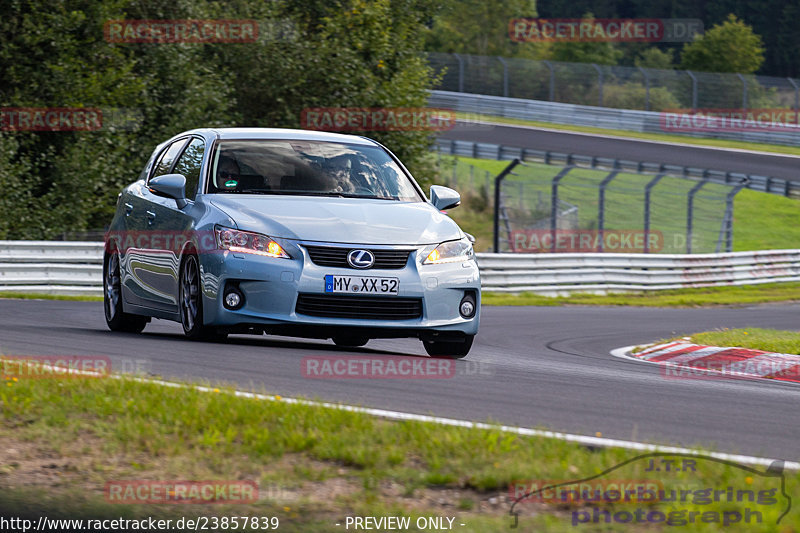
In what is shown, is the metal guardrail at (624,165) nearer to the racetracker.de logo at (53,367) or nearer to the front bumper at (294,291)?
the front bumper at (294,291)

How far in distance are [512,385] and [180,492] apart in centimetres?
320

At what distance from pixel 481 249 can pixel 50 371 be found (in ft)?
84.4

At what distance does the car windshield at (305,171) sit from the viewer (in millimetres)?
9094

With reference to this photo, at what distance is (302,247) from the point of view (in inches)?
321

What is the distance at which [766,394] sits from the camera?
25.3 ft

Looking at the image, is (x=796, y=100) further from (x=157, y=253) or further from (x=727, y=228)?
(x=157, y=253)

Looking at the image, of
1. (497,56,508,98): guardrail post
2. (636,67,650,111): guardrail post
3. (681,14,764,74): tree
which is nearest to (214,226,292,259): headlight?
(636,67,650,111): guardrail post

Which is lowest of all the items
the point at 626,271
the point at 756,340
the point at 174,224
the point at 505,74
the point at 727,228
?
the point at 626,271

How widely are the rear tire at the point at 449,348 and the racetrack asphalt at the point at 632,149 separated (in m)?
32.5

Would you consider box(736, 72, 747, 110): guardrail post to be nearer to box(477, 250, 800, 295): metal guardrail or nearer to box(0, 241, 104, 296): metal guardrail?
box(477, 250, 800, 295): metal guardrail

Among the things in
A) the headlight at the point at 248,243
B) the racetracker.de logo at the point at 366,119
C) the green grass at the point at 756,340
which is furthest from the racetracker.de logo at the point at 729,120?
the headlight at the point at 248,243

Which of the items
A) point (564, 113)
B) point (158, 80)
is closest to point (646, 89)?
point (564, 113)

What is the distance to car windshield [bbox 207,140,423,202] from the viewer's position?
29.8 feet

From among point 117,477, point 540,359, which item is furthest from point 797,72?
point 117,477
